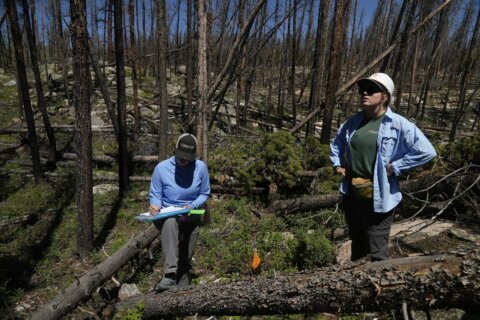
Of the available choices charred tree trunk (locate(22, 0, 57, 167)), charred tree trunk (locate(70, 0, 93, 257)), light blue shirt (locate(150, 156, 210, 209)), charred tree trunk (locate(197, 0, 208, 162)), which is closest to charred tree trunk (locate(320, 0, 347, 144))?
charred tree trunk (locate(197, 0, 208, 162))

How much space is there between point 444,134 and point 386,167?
17577 mm

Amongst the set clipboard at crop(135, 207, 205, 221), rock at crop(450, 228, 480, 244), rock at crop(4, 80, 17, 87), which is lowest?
rock at crop(4, 80, 17, 87)

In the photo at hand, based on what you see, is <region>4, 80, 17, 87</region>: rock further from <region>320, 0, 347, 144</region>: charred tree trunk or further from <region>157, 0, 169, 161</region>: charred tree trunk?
<region>320, 0, 347, 144</region>: charred tree trunk

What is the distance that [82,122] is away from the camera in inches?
216

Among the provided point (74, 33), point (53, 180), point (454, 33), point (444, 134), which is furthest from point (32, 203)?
point (454, 33)

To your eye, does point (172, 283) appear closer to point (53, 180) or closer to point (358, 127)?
point (358, 127)

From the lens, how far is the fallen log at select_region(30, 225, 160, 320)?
12.1ft

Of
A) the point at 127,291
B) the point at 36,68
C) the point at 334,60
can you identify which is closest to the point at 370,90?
the point at 127,291

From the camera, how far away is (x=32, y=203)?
844 cm

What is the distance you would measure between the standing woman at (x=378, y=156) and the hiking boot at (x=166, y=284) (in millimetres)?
2206

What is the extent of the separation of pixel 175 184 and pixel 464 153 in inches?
228

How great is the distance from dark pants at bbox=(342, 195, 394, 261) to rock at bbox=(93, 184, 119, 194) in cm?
770

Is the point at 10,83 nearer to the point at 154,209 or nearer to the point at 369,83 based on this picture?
the point at 154,209

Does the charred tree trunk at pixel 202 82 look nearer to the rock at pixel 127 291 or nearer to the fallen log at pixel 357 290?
the rock at pixel 127 291
